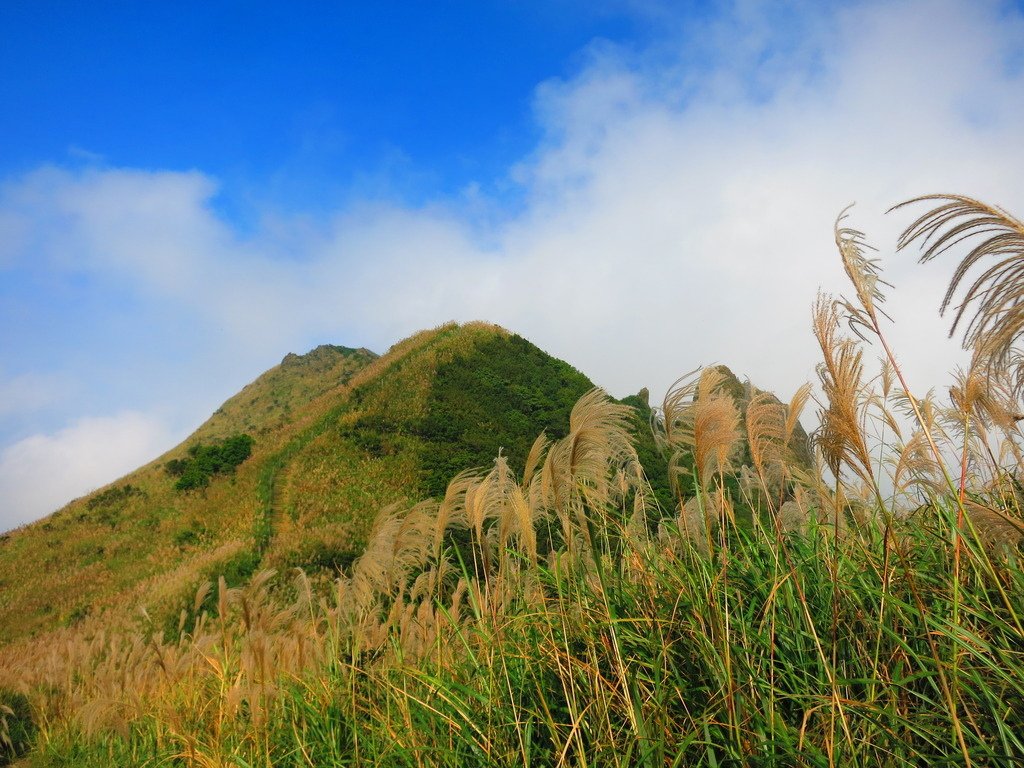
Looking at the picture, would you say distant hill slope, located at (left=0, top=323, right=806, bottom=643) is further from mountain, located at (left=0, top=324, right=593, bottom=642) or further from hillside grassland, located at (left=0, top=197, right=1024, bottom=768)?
hillside grassland, located at (left=0, top=197, right=1024, bottom=768)

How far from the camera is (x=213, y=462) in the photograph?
1236 inches

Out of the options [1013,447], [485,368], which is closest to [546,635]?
[1013,447]

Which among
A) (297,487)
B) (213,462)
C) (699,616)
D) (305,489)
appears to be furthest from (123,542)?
(699,616)

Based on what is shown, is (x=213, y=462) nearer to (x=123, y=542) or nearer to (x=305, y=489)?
(x=123, y=542)

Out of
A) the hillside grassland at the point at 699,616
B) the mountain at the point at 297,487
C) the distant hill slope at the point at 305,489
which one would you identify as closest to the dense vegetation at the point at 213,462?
the mountain at the point at 297,487

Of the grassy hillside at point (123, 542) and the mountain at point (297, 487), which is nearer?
the mountain at point (297, 487)

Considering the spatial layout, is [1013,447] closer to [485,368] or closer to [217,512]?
[217,512]

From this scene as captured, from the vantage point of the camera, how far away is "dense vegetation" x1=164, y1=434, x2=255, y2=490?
30.8 metres

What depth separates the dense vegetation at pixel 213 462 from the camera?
101ft

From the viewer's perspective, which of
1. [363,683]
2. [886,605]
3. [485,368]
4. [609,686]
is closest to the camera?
[886,605]

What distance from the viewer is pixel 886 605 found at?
2.55 m

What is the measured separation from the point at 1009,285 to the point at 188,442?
5673 cm

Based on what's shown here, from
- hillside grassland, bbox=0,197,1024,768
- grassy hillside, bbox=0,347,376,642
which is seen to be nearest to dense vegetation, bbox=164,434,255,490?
grassy hillside, bbox=0,347,376,642

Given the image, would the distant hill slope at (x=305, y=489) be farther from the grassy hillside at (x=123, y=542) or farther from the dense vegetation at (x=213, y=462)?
the dense vegetation at (x=213, y=462)
